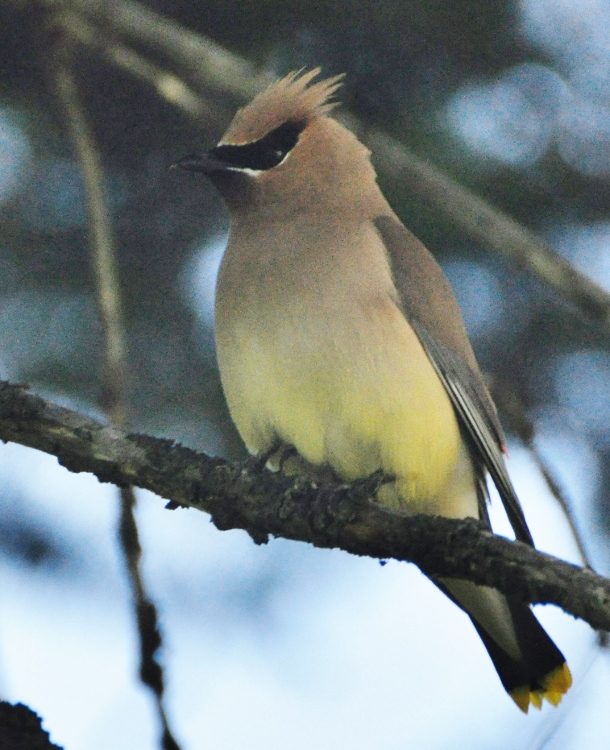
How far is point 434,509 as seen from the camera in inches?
172

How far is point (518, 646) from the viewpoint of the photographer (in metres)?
4.49

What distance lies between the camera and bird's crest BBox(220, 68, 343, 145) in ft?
15.2

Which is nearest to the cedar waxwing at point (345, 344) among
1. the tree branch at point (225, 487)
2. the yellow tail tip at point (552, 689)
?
the yellow tail tip at point (552, 689)

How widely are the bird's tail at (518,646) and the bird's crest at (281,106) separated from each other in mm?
1848

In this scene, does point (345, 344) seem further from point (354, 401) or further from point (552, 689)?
point (552, 689)

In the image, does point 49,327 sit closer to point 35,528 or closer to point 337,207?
point 35,528

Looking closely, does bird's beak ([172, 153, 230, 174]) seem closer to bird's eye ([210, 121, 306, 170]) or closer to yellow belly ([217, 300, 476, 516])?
bird's eye ([210, 121, 306, 170])

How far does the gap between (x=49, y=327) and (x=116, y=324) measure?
167 cm

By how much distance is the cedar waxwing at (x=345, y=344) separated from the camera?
13.4 feet

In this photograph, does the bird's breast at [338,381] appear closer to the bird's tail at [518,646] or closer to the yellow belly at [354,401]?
the yellow belly at [354,401]

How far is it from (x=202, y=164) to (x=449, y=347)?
3.70 feet

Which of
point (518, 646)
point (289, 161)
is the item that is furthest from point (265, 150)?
point (518, 646)

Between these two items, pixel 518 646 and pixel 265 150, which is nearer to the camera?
pixel 518 646

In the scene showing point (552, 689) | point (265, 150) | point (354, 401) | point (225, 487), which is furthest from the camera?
point (265, 150)
